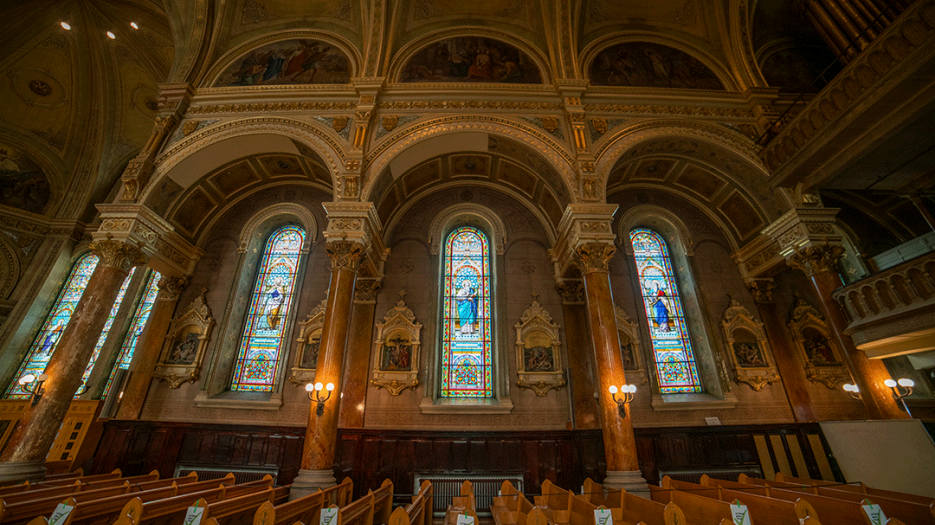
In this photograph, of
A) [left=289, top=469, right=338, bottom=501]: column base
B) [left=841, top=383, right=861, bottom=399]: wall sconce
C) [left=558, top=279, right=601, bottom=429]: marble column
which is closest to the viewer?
[left=289, top=469, right=338, bottom=501]: column base

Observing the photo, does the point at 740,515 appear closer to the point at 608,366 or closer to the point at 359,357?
the point at 608,366

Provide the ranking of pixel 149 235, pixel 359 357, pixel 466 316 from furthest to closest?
pixel 466 316, pixel 359 357, pixel 149 235

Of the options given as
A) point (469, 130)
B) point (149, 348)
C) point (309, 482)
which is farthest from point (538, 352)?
point (149, 348)

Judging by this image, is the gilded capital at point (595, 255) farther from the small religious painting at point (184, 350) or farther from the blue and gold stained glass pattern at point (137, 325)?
the blue and gold stained glass pattern at point (137, 325)

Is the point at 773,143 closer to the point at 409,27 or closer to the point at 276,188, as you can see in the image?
the point at 409,27

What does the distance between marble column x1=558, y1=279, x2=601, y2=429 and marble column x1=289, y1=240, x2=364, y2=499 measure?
19.3 ft

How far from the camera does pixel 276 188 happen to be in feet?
43.5

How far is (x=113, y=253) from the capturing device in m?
9.09

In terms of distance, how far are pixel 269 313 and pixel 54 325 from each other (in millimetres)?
6691

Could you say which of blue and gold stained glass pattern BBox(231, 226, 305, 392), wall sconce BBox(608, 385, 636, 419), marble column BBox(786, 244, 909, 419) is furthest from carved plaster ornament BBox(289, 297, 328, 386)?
marble column BBox(786, 244, 909, 419)

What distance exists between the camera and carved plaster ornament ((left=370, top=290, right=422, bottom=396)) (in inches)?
405

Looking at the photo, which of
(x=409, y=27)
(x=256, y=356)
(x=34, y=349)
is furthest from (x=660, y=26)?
(x=34, y=349)

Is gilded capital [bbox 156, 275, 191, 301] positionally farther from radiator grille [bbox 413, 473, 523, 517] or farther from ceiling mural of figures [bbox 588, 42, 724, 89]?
ceiling mural of figures [bbox 588, 42, 724, 89]

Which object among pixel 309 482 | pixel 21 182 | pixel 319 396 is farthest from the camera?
pixel 21 182
